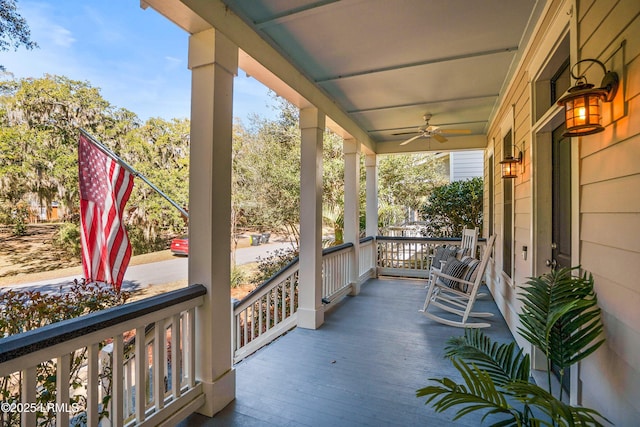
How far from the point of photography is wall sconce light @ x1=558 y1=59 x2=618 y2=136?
1.24m

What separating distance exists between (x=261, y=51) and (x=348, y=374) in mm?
2704

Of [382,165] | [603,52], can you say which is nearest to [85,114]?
[603,52]

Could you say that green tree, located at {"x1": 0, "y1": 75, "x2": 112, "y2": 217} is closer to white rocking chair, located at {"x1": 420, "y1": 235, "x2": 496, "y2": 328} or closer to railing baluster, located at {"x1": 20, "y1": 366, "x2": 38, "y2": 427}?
railing baluster, located at {"x1": 20, "y1": 366, "x2": 38, "y2": 427}

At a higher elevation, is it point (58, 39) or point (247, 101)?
point (247, 101)

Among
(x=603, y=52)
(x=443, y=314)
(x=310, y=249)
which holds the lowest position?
(x=443, y=314)

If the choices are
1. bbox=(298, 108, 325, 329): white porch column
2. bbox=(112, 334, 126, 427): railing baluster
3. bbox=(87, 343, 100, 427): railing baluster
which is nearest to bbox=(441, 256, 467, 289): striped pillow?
bbox=(298, 108, 325, 329): white porch column

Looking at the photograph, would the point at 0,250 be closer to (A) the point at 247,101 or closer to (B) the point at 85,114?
(B) the point at 85,114

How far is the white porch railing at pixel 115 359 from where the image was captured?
1149 millimetres

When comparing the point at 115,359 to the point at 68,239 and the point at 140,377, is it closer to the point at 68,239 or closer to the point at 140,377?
the point at 140,377

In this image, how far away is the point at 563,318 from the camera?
1.36 metres

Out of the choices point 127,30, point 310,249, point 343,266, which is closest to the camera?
point 310,249

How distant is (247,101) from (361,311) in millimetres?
7076

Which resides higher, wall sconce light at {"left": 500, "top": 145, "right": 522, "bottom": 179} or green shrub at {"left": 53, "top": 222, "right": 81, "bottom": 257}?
wall sconce light at {"left": 500, "top": 145, "right": 522, "bottom": 179}

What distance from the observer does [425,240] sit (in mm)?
6219
